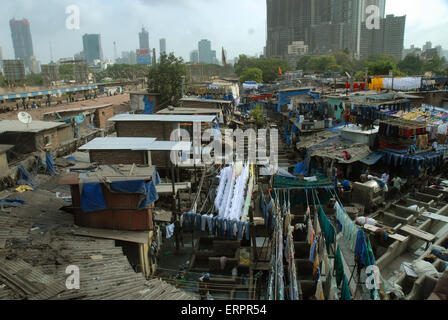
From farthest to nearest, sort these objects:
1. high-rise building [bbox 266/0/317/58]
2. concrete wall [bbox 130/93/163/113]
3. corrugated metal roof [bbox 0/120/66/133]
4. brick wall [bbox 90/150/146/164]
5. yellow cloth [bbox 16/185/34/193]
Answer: high-rise building [bbox 266/0/317/58], concrete wall [bbox 130/93/163/113], corrugated metal roof [bbox 0/120/66/133], brick wall [bbox 90/150/146/164], yellow cloth [bbox 16/185/34/193]

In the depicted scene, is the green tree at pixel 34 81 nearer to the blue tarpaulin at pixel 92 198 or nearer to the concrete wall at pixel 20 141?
the concrete wall at pixel 20 141

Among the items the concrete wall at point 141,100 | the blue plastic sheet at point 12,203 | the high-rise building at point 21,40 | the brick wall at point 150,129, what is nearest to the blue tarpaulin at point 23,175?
the blue plastic sheet at point 12,203

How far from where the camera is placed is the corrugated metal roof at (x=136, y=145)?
507 inches

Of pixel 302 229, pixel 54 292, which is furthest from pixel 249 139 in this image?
pixel 54 292

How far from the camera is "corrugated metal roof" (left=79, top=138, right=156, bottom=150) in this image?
13.1 m

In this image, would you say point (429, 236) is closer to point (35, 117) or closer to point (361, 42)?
point (35, 117)

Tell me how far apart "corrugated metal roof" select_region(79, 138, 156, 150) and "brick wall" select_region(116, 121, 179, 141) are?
8.04ft

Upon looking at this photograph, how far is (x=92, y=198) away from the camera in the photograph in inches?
→ 375

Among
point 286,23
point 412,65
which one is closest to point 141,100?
point 412,65

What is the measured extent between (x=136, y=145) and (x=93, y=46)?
4401 inches

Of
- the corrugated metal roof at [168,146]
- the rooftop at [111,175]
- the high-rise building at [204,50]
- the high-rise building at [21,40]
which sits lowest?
the rooftop at [111,175]

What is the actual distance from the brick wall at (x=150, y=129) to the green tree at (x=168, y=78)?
42.4 ft

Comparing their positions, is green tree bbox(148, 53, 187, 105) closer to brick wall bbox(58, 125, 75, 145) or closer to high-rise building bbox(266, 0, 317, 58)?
brick wall bbox(58, 125, 75, 145)

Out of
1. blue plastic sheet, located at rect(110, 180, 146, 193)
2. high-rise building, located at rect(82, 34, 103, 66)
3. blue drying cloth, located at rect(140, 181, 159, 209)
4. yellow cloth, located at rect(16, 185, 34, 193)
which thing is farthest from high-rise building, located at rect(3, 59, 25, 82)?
high-rise building, located at rect(82, 34, 103, 66)
